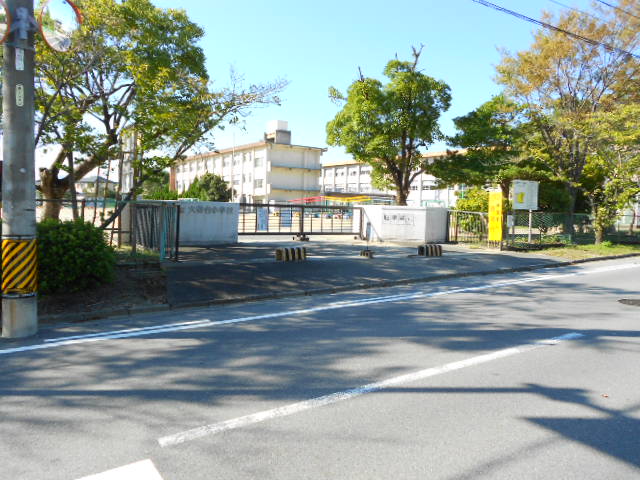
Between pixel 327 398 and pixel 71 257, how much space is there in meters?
5.87

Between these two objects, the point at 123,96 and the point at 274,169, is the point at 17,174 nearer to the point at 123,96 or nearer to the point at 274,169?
the point at 123,96

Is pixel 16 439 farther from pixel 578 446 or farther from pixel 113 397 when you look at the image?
pixel 578 446

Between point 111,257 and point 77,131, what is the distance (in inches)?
157

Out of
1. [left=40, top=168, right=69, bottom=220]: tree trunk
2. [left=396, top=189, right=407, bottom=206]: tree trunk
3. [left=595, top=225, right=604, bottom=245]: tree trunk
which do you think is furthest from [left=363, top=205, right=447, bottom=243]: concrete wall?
[left=40, top=168, right=69, bottom=220]: tree trunk

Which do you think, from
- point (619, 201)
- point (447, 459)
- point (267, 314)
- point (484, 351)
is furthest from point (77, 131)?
point (619, 201)

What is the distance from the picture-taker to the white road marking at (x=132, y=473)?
2.91 metres

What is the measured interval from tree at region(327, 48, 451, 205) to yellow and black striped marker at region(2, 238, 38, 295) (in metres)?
19.1

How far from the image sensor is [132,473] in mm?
2957

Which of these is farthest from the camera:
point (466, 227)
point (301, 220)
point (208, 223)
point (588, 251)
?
point (466, 227)

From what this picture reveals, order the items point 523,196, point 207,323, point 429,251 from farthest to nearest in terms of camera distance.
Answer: point 523,196
point 429,251
point 207,323

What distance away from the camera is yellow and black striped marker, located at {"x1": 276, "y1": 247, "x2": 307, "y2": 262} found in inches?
512

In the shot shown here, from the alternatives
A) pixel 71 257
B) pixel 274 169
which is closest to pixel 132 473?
pixel 71 257

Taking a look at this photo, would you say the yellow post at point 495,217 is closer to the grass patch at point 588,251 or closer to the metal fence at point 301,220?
the grass patch at point 588,251

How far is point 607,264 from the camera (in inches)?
636
